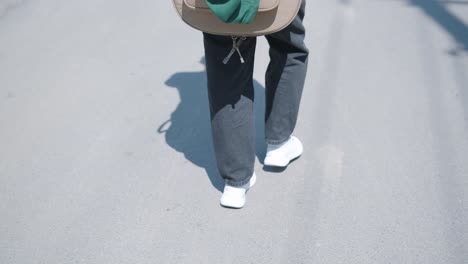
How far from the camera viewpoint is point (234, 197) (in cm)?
163

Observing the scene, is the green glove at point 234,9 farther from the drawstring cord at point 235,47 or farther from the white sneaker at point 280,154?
the white sneaker at point 280,154

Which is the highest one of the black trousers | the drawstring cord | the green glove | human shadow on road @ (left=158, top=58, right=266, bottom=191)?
the green glove

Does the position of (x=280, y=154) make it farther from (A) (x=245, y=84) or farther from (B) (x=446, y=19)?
(B) (x=446, y=19)

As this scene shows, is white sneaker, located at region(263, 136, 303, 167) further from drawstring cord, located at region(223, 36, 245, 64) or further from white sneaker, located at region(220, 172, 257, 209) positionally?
drawstring cord, located at region(223, 36, 245, 64)

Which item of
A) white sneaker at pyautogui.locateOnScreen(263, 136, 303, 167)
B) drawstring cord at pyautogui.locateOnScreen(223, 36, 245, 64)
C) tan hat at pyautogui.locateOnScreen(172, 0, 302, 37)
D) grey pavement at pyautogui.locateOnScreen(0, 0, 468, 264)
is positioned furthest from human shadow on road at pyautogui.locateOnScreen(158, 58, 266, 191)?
tan hat at pyautogui.locateOnScreen(172, 0, 302, 37)

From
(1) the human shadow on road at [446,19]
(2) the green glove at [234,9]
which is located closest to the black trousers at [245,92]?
(2) the green glove at [234,9]

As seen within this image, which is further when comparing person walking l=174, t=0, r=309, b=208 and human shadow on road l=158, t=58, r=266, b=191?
human shadow on road l=158, t=58, r=266, b=191

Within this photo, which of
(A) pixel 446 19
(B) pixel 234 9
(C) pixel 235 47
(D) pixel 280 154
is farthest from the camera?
(A) pixel 446 19

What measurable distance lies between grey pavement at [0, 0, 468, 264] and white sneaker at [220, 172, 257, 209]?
29 millimetres

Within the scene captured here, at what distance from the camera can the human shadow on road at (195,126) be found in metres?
1.89

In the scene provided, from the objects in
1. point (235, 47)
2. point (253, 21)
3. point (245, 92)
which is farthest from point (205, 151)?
A: point (253, 21)

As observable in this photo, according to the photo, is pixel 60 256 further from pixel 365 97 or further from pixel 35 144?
pixel 365 97

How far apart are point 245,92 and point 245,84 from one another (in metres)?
0.03

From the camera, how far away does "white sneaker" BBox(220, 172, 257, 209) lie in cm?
163
